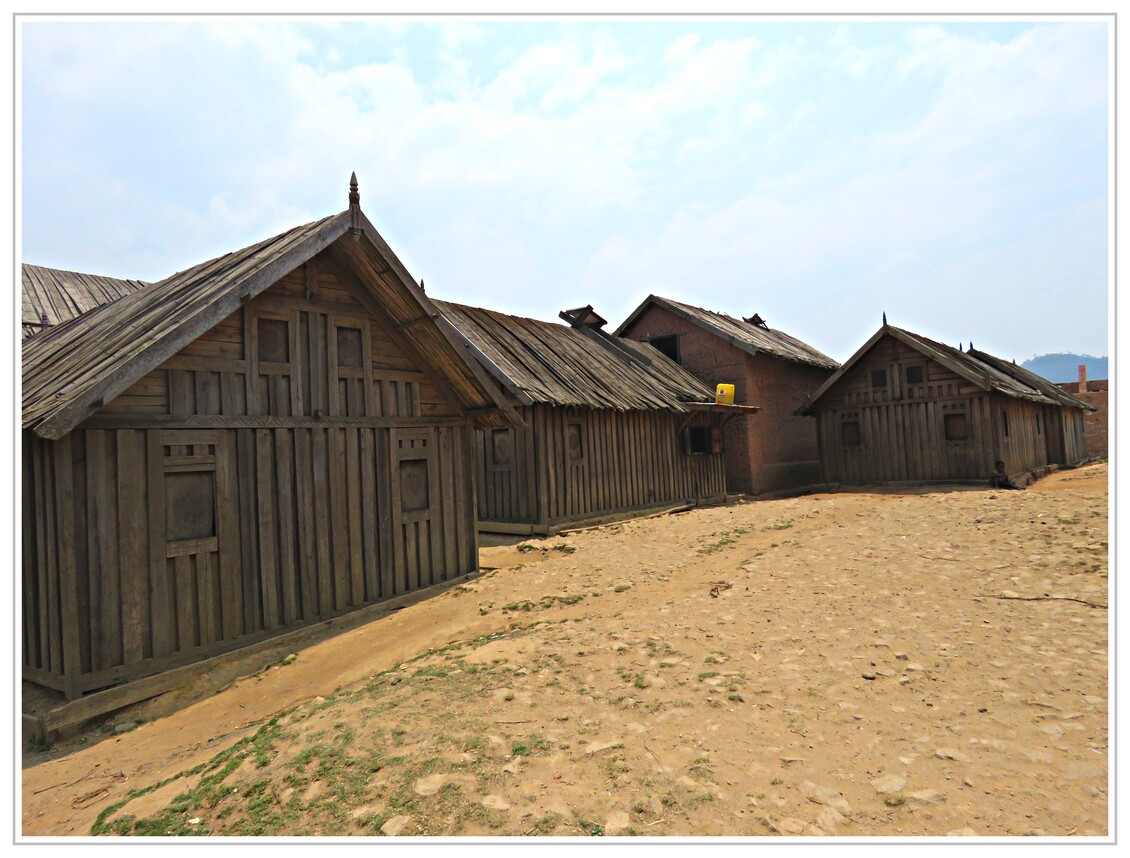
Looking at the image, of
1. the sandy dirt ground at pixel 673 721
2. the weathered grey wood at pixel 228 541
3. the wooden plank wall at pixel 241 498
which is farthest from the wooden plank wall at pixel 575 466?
the weathered grey wood at pixel 228 541

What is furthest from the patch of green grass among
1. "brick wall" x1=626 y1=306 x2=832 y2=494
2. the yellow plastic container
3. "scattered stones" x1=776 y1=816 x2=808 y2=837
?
"brick wall" x1=626 y1=306 x2=832 y2=494

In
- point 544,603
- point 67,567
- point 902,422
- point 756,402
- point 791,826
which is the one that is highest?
point 756,402

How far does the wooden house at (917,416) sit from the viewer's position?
19672 mm

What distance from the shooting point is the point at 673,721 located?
15.2ft

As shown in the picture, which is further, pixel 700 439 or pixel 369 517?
pixel 700 439

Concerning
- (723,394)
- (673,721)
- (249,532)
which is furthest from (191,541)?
(723,394)

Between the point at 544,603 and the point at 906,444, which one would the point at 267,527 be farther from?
the point at 906,444

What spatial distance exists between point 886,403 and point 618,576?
1526 cm

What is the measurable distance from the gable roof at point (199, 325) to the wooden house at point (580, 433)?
2729 mm

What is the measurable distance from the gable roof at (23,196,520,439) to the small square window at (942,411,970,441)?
16160 millimetres

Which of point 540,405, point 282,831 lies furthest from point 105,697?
point 540,405

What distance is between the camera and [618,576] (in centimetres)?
1003

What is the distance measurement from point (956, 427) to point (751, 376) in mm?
6704

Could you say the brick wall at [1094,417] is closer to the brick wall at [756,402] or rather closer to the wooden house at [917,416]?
the wooden house at [917,416]
